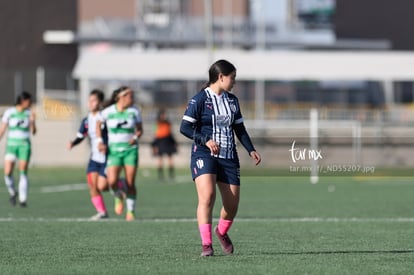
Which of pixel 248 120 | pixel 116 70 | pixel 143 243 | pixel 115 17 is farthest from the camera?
pixel 115 17

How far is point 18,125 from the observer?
78.7 ft

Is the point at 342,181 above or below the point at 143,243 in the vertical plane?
below

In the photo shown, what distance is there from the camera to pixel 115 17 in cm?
7744

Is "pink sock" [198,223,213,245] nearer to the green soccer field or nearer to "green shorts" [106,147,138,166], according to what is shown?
the green soccer field

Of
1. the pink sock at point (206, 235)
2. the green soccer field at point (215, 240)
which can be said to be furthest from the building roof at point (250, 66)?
the pink sock at point (206, 235)

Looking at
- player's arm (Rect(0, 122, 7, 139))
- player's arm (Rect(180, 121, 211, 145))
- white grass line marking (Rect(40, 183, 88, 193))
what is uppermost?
player's arm (Rect(180, 121, 211, 145))

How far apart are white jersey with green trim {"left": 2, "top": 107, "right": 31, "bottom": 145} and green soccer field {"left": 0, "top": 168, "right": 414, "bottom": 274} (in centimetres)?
132

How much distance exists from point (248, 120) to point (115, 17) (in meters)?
26.4

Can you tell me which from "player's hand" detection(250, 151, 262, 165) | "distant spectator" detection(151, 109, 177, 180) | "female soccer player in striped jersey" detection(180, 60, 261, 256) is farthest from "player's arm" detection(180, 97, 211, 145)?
"distant spectator" detection(151, 109, 177, 180)

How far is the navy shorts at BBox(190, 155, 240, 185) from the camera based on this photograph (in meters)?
13.1

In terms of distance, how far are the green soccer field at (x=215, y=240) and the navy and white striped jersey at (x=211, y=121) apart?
3.82 feet

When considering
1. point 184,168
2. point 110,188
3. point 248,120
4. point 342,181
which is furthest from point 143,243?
point 248,120

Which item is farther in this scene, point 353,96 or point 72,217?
point 353,96

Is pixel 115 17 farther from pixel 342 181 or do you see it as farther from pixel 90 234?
pixel 90 234
